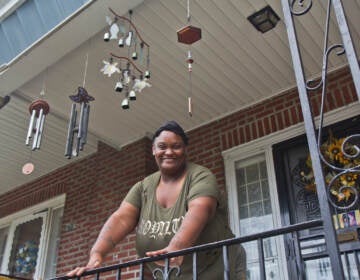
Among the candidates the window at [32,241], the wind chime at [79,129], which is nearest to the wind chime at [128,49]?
the wind chime at [79,129]

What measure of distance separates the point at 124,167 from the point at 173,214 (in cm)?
267

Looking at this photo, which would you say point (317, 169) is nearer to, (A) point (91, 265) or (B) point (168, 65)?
(A) point (91, 265)

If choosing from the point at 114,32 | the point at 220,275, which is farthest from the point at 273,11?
the point at 220,275

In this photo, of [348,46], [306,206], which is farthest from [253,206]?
[348,46]

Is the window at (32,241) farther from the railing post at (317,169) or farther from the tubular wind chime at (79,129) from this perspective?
the railing post at (317,169)

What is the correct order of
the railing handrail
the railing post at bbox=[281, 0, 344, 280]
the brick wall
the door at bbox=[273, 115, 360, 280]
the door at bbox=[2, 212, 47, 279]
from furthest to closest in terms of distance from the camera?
the door at bbox=[2, 212, 47, 279]
the brick wall
the door at bbox=[273, 115, 360, 280]
the railing handrail
the railing post at bbox=[281, 0, 344, 280]

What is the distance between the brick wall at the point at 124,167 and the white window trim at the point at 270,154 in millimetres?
48

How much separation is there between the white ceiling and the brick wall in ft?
0.42

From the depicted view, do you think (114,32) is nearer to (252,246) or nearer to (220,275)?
(220,275)

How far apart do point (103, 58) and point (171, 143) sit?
167 centimetres

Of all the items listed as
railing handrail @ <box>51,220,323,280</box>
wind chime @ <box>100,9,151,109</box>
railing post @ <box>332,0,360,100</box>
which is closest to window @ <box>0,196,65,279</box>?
wind chime @ <box>100,9,151,109</box>

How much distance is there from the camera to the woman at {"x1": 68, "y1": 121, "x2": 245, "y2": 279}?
63.2 inches

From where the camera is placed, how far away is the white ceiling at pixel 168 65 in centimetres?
287

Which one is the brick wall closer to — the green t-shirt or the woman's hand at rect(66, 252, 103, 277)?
the green t-shirt
